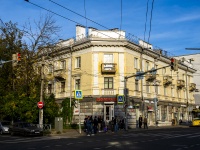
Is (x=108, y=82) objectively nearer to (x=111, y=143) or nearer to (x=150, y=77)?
(x=150, y=77)

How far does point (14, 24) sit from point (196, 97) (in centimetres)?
4998

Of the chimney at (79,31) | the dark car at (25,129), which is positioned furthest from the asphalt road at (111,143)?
the chimney at (79,31)

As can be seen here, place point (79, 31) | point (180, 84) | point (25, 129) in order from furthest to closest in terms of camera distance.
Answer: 1. point (180, 84)
2. point (79, 31)
3. point (25, 129)

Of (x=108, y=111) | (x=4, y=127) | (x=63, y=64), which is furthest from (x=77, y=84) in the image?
(x=4, y=127)

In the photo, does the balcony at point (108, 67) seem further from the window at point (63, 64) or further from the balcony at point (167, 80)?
the balcony at point (167, 80)

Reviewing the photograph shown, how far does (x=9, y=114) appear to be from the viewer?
110ft

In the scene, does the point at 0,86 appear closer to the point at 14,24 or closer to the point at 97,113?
the point at 14,24

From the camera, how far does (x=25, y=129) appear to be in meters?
27.0

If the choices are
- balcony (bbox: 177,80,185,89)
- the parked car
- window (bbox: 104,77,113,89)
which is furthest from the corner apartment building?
the parked car

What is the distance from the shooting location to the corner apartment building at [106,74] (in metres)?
39.5

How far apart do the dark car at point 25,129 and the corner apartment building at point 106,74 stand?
9319 mm

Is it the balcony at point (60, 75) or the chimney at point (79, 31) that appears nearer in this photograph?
the balcony at point (60, 75)

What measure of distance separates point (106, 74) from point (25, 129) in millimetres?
16114

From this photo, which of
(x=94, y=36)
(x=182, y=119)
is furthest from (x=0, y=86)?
(x=182, y=119)
